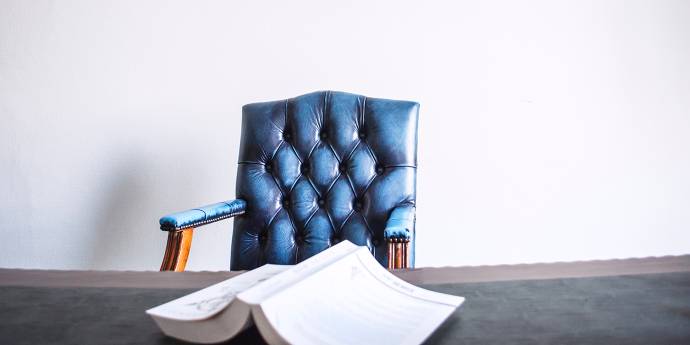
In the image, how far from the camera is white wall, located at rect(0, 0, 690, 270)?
65.7 inches

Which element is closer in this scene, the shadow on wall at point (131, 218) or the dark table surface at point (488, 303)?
the dark table surface at point (488, 303)

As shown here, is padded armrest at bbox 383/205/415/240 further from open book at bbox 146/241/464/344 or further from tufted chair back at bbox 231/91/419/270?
open book at bbox 146/241/464/344

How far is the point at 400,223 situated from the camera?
100 cm

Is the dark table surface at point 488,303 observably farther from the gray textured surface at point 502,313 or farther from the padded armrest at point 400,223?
the padded armrest at point 400,223

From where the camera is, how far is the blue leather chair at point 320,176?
121cm

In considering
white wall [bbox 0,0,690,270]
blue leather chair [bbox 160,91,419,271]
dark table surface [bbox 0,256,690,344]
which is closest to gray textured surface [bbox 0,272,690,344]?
dark table surface [bbox 0,256,690,344]

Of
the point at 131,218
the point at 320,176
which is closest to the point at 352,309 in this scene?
the point at 320,176

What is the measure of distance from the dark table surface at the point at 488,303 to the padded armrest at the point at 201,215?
254mm

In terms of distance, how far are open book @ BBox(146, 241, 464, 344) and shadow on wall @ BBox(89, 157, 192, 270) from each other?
1248 millimetres

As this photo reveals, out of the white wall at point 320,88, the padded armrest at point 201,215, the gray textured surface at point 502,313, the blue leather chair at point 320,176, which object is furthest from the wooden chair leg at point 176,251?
the white wall at point 320,88

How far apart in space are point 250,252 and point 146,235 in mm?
686

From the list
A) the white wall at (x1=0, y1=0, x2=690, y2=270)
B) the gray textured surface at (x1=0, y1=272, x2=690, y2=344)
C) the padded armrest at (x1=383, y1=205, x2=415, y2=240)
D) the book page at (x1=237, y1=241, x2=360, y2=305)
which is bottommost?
the gray textured surface at (x1=0, y1=272, x2=690, y2=344)

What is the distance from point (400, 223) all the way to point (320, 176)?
33 centimetres

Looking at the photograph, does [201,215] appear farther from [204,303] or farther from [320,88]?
[320,88]
